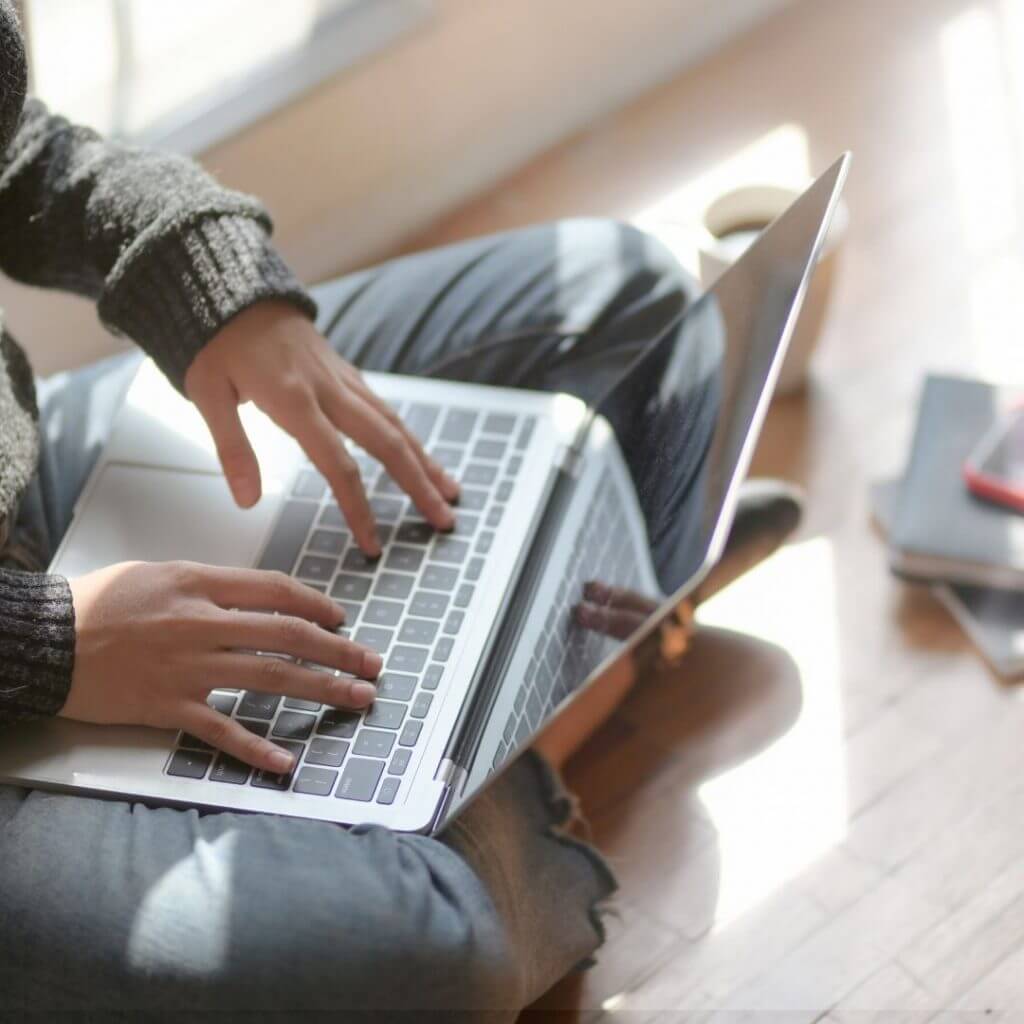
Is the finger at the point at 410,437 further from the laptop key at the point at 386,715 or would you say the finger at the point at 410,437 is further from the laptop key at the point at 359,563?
the laptop key at the point at 386,715

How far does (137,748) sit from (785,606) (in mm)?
694

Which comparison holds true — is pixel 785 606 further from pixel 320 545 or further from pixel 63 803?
pixel 63 803

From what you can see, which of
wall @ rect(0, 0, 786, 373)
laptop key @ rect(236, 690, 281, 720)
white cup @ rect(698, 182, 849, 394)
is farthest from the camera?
wall @ rect(0, 0, 786, 373)

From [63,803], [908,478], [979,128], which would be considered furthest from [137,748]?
[979,128]

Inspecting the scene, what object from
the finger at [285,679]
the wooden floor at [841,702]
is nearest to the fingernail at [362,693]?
the finger at [285,679]

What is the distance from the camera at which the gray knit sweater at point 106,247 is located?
92cm

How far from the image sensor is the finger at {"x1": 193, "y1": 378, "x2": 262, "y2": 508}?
947mm

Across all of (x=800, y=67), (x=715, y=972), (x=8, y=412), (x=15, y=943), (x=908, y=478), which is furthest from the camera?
(x=800, y=67)

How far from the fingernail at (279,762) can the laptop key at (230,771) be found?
22 mm

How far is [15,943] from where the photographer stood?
0.79 meters

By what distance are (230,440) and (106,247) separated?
189 millimetres

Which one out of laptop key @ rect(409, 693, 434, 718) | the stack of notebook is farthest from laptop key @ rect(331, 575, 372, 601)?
the stack of notebook

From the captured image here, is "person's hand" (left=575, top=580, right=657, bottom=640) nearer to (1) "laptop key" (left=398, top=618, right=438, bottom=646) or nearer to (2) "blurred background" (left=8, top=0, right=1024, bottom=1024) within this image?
(1) "laptop key" (left=398, top=618, right=438, bottom=646)

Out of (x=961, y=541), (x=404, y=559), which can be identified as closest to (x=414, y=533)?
(x=404, y=559)
